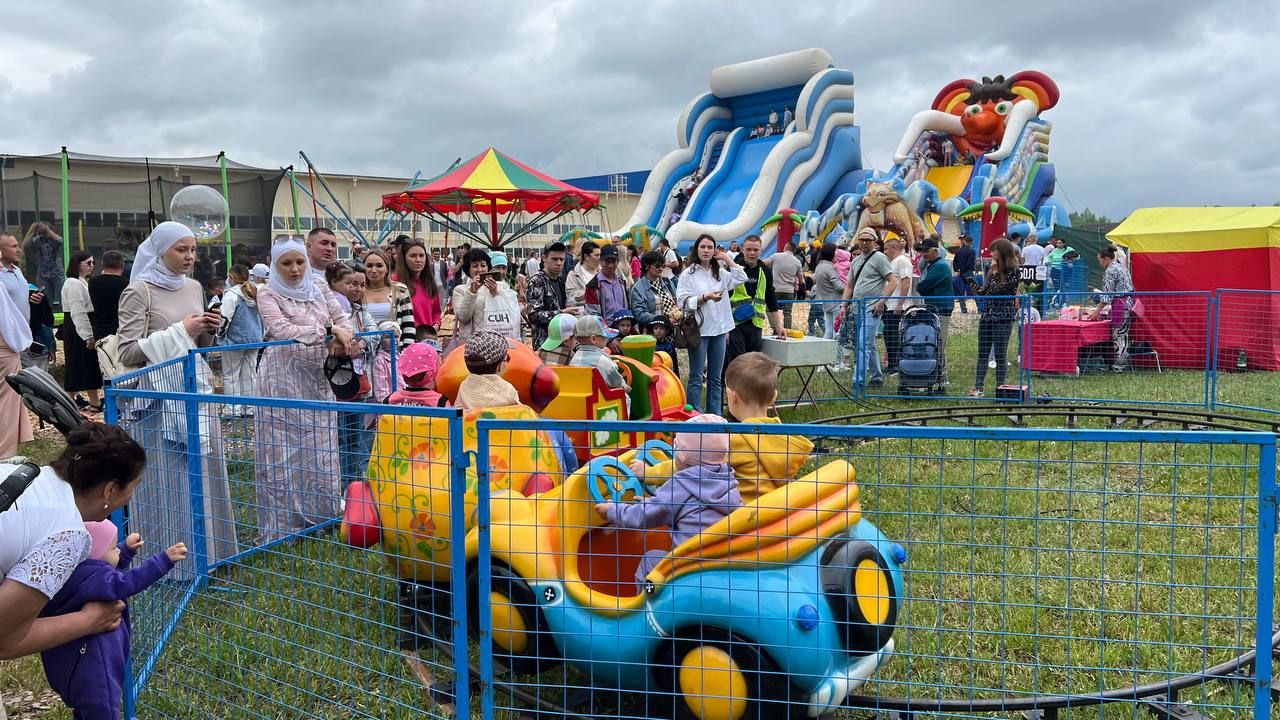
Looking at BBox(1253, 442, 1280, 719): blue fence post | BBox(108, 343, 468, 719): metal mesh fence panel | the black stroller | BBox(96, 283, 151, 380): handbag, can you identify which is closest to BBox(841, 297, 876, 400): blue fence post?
BBox(108, 343, 468, 719): metal mesh fence panel

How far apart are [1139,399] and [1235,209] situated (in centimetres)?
476

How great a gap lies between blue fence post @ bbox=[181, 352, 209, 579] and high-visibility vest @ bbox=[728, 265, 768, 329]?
5382 mm

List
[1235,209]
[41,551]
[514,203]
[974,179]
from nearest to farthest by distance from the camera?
[41,551], [1235,209], [514,203], [974,179]

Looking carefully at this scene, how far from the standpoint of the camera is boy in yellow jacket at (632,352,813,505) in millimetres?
3096

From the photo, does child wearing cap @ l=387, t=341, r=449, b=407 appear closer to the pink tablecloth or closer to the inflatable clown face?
the pink tablecloth

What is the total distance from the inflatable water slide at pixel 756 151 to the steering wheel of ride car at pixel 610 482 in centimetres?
2263

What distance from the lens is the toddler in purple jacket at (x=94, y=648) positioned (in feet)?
9.02

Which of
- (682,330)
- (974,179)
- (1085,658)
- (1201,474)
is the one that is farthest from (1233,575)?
(974,179)

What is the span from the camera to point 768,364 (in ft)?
11.1

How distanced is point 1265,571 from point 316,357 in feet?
16.1

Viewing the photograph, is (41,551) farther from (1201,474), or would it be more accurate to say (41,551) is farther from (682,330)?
(1201,474)

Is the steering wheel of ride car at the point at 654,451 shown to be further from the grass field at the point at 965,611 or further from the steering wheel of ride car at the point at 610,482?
the grass field at the point at 965,611

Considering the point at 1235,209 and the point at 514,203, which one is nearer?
the point at 1235,209

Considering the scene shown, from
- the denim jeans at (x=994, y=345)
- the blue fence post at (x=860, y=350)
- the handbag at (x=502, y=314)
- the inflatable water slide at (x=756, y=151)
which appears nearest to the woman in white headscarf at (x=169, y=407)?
the handbag at (x=502, y=314)
